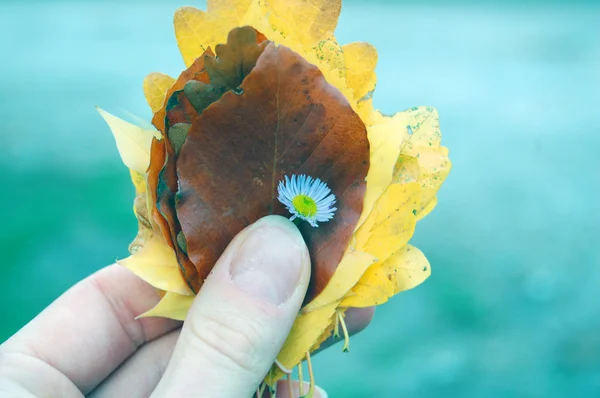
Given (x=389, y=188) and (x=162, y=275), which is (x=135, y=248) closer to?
(x=162, y=275)

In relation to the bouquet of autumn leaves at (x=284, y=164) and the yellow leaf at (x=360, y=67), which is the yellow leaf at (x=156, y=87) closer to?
the bouquet of autumn leaves at (x=284, y=164)

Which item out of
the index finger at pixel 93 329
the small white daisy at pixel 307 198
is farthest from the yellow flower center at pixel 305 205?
the index finger at pixel 93 329

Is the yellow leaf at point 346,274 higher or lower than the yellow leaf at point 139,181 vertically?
lower

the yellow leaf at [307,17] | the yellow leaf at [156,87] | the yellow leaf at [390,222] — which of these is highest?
the yellow leaf at [307,17]

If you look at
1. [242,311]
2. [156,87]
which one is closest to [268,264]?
[242,311]

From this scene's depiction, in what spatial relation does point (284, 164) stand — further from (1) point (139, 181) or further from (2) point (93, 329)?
(2) point (93, 329)

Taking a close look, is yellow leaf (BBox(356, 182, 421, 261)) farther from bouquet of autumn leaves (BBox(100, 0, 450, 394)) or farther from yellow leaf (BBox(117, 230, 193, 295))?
yellow leaf (BBox(117, 230, 193, 295))
